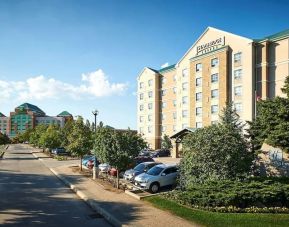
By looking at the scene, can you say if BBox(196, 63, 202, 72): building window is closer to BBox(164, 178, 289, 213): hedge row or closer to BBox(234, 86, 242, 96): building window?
BBox(234, 86, 242, 96): building window

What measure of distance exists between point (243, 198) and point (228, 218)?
1.91 m

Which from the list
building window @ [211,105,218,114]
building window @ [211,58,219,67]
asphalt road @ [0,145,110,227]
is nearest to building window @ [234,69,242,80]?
building window @ [211,58,219,67]

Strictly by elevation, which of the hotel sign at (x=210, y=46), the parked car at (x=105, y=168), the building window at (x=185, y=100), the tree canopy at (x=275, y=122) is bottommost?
the parked car at (x=105, y=168)

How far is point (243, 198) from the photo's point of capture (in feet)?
50.5

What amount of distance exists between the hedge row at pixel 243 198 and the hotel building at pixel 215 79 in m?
30.7

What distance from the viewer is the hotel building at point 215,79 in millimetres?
46719

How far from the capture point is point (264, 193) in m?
15.5

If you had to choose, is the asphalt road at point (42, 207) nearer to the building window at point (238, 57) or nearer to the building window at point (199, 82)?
the building window at point (238, 57)

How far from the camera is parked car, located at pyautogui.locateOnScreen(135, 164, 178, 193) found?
72.3 feet

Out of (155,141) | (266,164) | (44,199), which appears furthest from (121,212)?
(155,141)

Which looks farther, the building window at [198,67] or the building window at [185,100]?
the building window at [185,100]

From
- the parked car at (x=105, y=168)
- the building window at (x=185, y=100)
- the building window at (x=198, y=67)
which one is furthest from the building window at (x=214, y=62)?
the parked car at (x=105, y=168)

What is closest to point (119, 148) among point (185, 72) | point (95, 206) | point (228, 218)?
point (95, 206)

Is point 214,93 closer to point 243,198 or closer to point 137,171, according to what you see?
point 137,171
